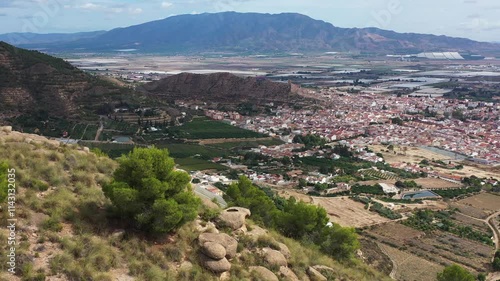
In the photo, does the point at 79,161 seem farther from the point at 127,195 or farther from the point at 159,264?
the point at 159,264

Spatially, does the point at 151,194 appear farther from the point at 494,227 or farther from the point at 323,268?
the point at 494,227

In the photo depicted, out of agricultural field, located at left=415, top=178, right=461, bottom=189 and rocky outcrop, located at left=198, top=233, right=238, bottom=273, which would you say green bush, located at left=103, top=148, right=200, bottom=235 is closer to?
rocky outcrop, located at left=198, top=233, right=238, bottom=273

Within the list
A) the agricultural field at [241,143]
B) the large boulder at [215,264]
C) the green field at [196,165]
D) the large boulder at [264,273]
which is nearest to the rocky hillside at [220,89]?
the agricultural field at [241,143]

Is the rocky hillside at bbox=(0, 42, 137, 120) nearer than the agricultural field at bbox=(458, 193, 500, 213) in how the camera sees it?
No

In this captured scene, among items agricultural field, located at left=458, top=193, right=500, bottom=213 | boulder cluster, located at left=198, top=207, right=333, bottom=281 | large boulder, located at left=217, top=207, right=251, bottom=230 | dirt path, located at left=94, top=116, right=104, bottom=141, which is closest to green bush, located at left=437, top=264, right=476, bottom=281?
boulder cluster, located at left=198, top=207, right=333, bottom=281

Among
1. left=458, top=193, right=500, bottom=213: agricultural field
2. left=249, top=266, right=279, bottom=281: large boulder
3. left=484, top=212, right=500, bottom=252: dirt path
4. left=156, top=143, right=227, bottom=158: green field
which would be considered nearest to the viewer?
left=249, top=266, right=279, bottom=281: large boulder

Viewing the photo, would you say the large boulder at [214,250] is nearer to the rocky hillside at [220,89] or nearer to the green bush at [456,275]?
the green bush at [456,275]
